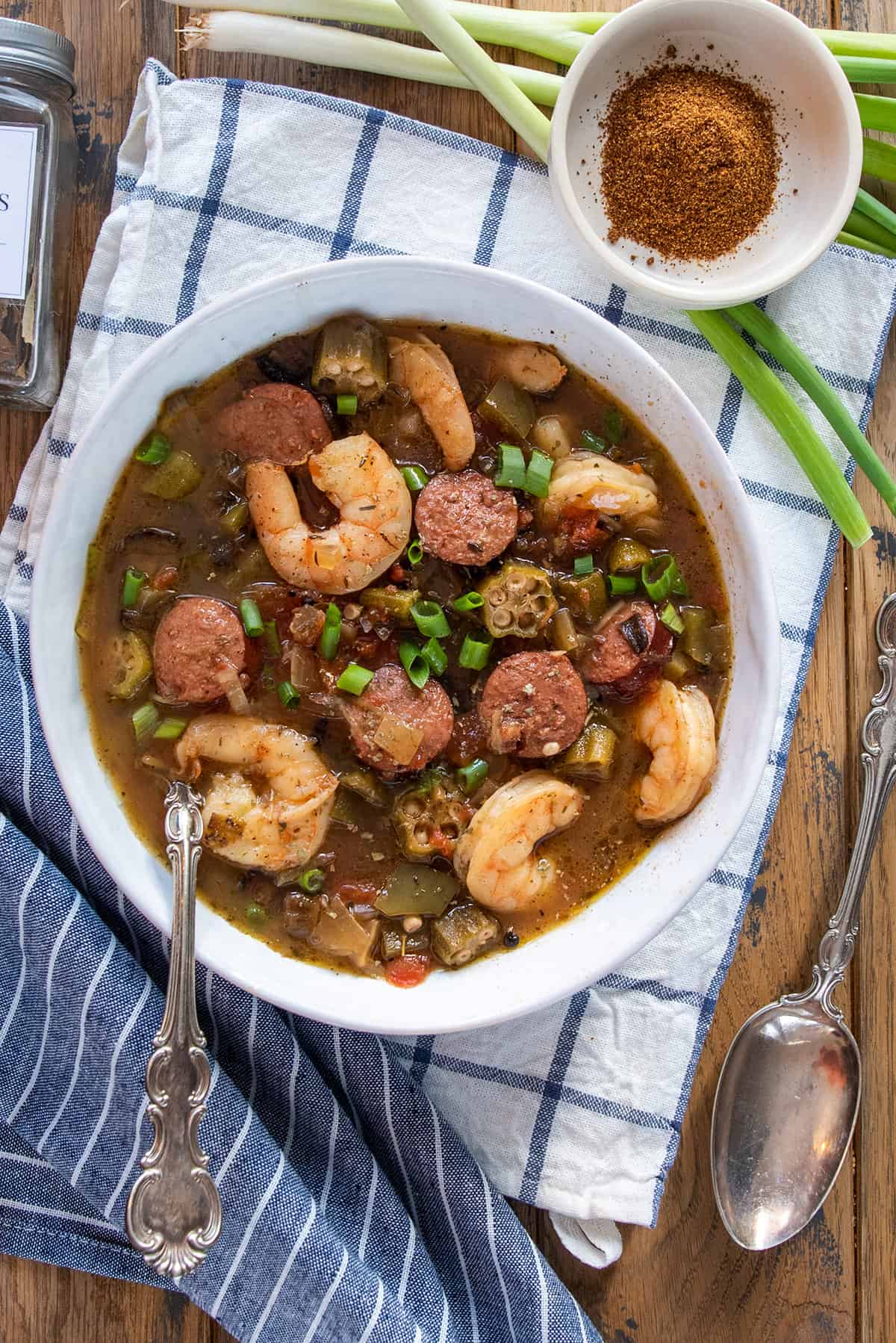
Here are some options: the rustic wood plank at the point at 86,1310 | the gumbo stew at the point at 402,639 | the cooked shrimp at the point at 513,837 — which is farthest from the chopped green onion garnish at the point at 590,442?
the rustic wood plank at the point at 86,1310

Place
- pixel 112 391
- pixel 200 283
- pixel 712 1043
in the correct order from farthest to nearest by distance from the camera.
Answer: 1. pixel 712 1043
2. pixel 200 283
3. pixel 112 391

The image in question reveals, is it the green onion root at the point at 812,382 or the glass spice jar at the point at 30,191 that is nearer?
the glass spice jar at the point at 30,191

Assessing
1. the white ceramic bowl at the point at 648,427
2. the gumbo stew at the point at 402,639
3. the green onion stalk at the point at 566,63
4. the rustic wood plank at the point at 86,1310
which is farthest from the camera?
the rustic wood plank at the point at 86,1310

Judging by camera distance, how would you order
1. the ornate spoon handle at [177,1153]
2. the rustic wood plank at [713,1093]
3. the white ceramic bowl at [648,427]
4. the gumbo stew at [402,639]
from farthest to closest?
the rustic wood plank at [713,1093] < the gumbo stew at [402,639] < the white ceramic bowl at [648,427] < the ornate spoon handle at [177,1153]

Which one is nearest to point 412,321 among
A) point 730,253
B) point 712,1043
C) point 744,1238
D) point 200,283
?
point 200,283

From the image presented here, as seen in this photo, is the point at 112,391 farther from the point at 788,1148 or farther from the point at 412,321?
the point at 788,1148

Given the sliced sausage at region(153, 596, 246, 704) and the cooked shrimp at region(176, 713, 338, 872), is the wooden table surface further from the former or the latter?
the cooked shrimp at region(176, 713, 338, 872)

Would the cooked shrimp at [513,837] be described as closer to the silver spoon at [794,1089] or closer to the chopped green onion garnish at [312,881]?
the chopped green onion garnish at [312,881]

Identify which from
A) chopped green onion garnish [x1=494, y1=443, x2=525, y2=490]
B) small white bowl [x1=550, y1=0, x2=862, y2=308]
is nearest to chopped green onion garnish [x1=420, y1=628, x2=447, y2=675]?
chopped green onion garnish [x1=494, y1=443, x2=525, y2=490]

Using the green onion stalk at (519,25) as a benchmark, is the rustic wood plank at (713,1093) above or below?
below
